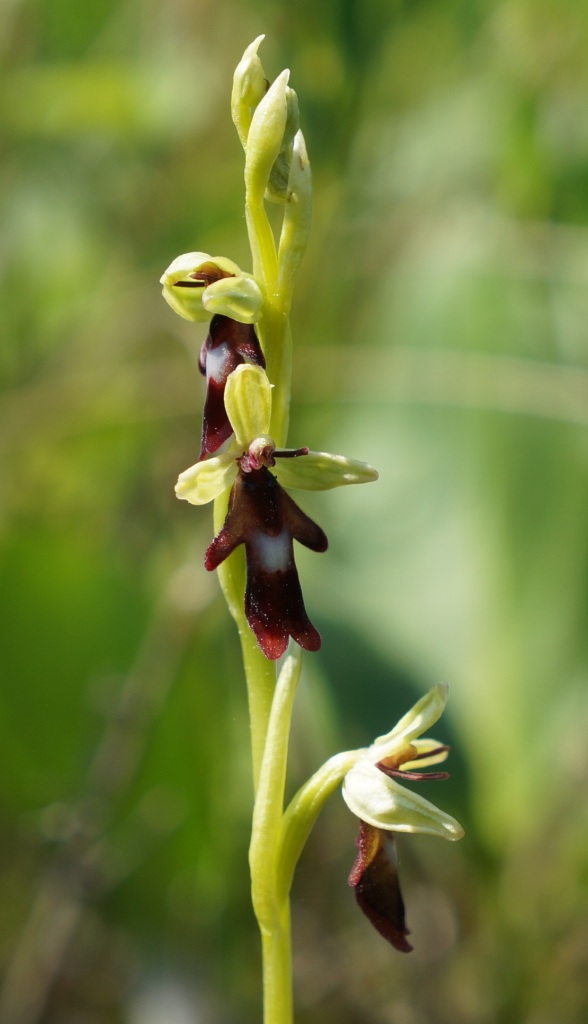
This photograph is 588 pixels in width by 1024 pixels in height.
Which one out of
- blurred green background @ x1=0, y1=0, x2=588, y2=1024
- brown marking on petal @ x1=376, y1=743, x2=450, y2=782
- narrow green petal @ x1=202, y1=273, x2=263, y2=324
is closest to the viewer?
narrow green petal @ x1=202, y1=273, x2=263, y2=324

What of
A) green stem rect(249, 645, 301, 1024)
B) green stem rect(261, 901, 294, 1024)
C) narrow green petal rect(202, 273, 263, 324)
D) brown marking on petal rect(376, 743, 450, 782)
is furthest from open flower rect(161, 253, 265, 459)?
green stem rect(261, 901, 294, 1024)

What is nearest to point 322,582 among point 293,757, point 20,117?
point 293,757

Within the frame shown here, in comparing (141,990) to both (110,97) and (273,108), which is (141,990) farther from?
(110,97)

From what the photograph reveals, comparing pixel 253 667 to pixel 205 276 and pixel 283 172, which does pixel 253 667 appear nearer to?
pixel 205 276

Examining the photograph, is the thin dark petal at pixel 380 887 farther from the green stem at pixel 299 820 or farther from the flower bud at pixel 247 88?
the flower bud at pixel 247 88

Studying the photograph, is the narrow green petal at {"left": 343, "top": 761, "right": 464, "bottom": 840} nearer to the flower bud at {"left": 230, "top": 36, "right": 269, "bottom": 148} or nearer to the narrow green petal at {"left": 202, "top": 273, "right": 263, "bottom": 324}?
the narrow green petal at {"left": 202, "top": 273, "right": 263, "bottom": 324}

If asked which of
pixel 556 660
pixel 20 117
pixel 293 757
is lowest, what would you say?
pixel 293 757

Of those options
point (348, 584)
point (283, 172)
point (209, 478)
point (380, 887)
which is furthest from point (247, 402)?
point (348, 584)

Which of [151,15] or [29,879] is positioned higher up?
[151,15]
